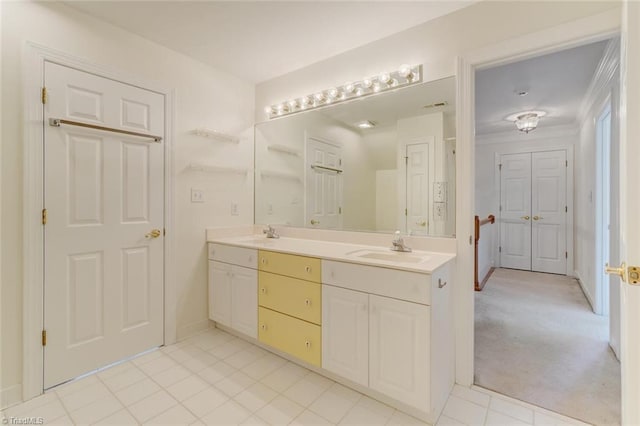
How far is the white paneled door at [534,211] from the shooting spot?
4.64 metres

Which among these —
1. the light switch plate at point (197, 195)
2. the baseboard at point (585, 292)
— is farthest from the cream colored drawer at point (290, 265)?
the baseboard at point (585, 292)

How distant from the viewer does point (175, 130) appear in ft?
7.70

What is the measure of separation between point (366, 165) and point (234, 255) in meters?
1.30

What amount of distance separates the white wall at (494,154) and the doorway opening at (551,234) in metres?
0.02

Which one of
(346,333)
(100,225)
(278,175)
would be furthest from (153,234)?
(346,333)

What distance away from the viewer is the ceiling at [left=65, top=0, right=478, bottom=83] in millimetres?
1817

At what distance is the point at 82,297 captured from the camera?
6.26ft

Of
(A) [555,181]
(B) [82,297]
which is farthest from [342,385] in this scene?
(A) [555,181]

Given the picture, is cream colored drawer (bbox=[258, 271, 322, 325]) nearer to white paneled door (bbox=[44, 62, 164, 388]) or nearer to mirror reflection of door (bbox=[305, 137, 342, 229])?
mirror reflection of door (bbox=[305, 137, 342, 229])

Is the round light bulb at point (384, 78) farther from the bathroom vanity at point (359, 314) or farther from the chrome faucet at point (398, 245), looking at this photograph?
the bathroom vanity at point (359, 314)

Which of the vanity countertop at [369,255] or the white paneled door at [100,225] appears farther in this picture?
the white paneled door at [100,225]

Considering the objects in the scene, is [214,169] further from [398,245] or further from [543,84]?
[543,84]

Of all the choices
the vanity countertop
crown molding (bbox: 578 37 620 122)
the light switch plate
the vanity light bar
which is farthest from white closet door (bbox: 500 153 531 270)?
the light switch plate

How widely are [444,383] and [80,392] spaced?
2.14m
